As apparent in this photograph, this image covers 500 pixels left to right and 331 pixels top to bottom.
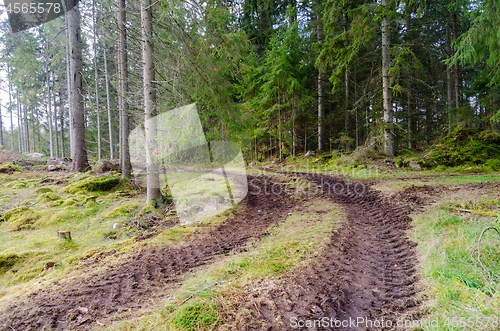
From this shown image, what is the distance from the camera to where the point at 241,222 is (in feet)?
17.4

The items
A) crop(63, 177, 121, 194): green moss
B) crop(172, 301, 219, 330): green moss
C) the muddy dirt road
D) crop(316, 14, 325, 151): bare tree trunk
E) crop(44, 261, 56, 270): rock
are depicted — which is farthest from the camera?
crop(316, 14, 325, 151): bare tree trunk

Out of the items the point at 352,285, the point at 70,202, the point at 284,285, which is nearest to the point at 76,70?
the point at 70,202

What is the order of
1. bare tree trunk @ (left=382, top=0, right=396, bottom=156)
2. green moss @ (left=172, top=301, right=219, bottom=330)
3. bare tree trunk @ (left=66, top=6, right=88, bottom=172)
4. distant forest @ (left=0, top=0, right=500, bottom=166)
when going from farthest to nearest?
bare tree trunk @ (left=382, top=0, right=396, bottom=156) < bare tree trunk @ (left=66, top=6, right=88, bottom=172) < distant forest @ (left=0, top=0, right=500, bottom=166) < green moss @ (left=172, top=301, right=219, bottom=330)

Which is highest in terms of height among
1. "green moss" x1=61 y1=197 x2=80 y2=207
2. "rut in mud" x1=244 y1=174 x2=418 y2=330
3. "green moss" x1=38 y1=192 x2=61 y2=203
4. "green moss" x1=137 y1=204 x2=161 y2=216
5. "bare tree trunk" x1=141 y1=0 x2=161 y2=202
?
"bare tree trunk" x1=141 y1=0 x2=161 y2=202

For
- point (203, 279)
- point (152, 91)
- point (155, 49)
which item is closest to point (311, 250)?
point (203, 279)

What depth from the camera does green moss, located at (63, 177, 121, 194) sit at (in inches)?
279

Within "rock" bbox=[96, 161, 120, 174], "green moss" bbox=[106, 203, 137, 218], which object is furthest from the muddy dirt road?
"rock" bbox=[96, 161, 120, 174]

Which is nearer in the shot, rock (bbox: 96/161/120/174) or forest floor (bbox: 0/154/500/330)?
forest floor (bbox: 0/154/500/330)

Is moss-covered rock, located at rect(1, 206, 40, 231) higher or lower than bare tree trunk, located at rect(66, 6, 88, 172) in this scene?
lower

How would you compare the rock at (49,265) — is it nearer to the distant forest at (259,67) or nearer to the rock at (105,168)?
the distant forest at (259,67)

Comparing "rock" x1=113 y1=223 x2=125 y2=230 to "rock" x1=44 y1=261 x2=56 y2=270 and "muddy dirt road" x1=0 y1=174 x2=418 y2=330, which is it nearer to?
"rock" x1=44 y1=261 x2=56 y2=270

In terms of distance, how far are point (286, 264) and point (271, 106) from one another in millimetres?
14994

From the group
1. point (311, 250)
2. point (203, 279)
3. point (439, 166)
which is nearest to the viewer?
point (203, 279)

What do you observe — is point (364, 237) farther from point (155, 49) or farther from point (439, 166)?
point (439, 166)
